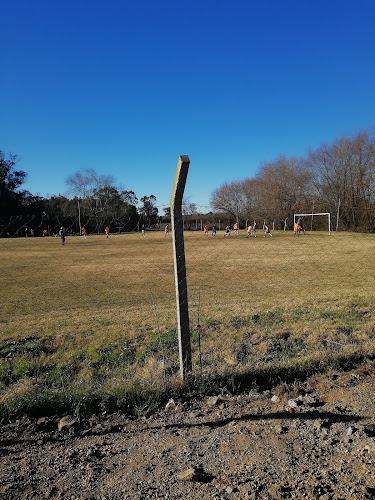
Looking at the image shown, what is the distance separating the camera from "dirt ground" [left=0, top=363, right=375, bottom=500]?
1.94 metres

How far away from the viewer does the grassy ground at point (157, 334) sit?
3.45m

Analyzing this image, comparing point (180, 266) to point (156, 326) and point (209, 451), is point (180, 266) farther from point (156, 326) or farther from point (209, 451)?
point (156, 326)

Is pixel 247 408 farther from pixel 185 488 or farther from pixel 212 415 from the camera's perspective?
pixel 185 488

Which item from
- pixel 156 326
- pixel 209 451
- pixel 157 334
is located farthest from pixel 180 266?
pixel 156 326

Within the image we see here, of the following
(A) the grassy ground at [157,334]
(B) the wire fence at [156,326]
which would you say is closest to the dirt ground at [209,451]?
(A) the grassy ground at [157,334]

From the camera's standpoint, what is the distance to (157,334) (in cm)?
556

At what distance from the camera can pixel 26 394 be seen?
318cm

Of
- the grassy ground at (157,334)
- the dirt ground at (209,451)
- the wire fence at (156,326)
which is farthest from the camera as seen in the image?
the wire fence at (156,326)

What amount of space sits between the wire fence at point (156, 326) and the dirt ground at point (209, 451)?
0.44 metres

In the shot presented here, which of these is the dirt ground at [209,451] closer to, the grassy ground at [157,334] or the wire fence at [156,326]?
the grassy ground at [157,334]

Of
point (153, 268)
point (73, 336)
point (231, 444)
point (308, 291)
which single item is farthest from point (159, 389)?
point (153, 268)

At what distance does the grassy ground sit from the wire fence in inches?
0.7

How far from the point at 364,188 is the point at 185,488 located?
158ft

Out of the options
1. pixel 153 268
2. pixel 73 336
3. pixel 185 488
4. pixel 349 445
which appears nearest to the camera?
pixel 185 488
